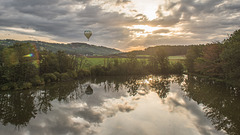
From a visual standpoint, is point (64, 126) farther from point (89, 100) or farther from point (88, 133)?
point (89, 100)

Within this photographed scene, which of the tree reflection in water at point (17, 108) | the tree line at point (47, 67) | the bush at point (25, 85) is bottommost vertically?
the tree reflection in water at point (17, 108)

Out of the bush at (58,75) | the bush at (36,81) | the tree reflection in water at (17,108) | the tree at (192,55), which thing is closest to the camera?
the tree reflection in water at (17,108)

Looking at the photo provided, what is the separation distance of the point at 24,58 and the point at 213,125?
72.5 feet

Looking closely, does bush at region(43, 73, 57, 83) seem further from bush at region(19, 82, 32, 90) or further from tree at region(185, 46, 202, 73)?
tree at region(185, 46, 202, 73)

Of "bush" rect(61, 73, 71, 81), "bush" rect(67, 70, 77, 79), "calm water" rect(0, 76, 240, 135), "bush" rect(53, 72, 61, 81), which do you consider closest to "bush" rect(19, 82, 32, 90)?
"calm water" rect(0, 76, 240, 135)

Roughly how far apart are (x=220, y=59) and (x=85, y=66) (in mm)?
26397

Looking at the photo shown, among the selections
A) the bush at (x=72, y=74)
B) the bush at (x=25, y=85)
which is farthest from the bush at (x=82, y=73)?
the bush at (x=25, y=85)

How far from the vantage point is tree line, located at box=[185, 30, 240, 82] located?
1834 centimetres

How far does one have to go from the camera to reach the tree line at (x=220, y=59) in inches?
722

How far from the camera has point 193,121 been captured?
10.8 metres

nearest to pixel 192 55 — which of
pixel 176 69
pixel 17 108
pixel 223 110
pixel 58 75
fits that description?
pixel 176 69

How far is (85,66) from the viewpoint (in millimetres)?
36781

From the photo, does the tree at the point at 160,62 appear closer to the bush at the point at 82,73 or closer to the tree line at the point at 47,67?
the tree line at the point at 47,67

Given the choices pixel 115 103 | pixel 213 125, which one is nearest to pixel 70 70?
pixel 115 103
